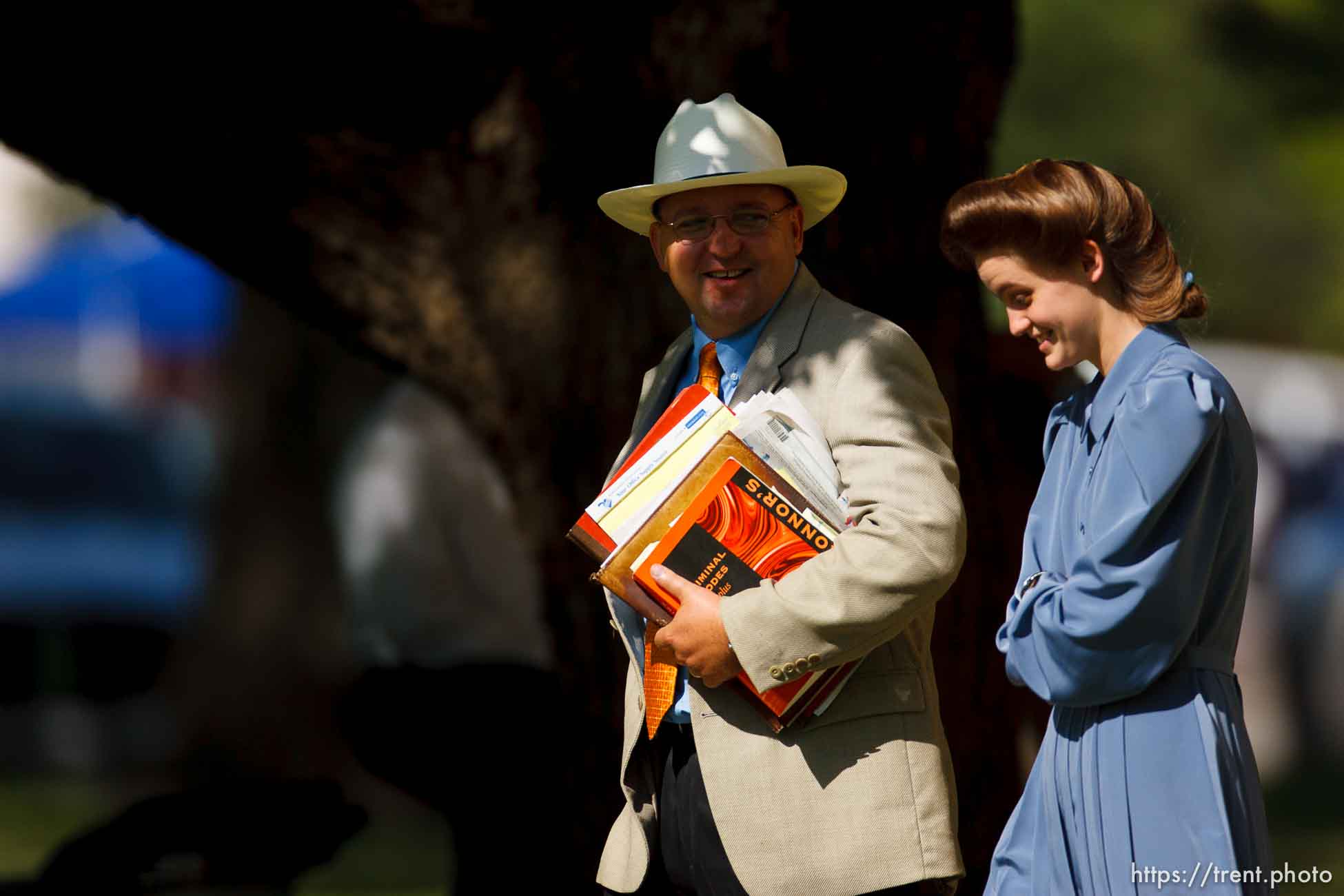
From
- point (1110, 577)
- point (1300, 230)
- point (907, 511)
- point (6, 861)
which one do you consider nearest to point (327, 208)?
point (907, 511)

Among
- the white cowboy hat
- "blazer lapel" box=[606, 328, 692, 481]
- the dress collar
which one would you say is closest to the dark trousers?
"blazer lapel" box=[606, 328, 692, 481]

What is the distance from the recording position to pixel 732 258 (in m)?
3.53

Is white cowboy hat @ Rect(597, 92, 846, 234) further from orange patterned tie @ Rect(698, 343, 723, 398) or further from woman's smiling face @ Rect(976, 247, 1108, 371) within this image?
woman's smiling face @ Rect(976, 247, 1108, 371)

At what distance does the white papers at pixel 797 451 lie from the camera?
3303 millimetres


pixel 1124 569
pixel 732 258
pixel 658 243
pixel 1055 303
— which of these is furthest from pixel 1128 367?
pixel 658 243

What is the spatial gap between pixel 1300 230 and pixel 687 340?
15.0 meters

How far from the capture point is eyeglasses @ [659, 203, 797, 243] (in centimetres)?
354

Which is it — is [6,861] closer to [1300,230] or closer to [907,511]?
[907,511]

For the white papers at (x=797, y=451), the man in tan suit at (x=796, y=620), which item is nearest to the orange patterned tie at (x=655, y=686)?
the man in tan suit at (x=796, y=620)

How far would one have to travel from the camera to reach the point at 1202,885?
2.84m

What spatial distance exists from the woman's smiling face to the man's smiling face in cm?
54

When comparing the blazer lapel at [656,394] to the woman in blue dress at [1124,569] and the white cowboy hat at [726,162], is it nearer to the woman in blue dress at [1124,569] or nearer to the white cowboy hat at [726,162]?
the white cowboy hat at [726,162]

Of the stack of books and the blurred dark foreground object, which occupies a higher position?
the stack of books

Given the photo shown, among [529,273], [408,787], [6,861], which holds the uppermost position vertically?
[529,273]
